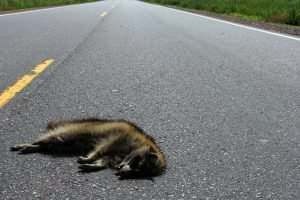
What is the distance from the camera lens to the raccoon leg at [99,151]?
3.45 meters

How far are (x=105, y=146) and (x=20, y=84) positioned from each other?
103 inches

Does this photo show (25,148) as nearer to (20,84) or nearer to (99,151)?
(99,151)

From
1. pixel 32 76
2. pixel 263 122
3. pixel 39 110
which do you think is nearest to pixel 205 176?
pixel 263 122

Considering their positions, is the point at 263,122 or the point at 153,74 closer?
the point at 263,122

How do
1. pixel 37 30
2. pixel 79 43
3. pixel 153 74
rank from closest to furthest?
1. pixel 153 74
2. pixel 79 43
3. pixel 37 30

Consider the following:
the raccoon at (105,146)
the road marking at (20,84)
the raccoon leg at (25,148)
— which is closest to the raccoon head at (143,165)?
the raccoon at (105,146)

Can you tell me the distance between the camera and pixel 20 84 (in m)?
5.86

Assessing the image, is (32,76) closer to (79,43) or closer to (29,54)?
(29,54)

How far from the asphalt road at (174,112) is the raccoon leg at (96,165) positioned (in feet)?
0.20

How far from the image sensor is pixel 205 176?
10.8ft

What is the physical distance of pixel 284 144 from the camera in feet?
13.1

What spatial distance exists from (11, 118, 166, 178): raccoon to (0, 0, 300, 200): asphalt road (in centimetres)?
9

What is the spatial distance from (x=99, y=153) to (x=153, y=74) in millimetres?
3516

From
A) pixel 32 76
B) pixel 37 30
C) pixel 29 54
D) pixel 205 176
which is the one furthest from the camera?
pixel 37 30
